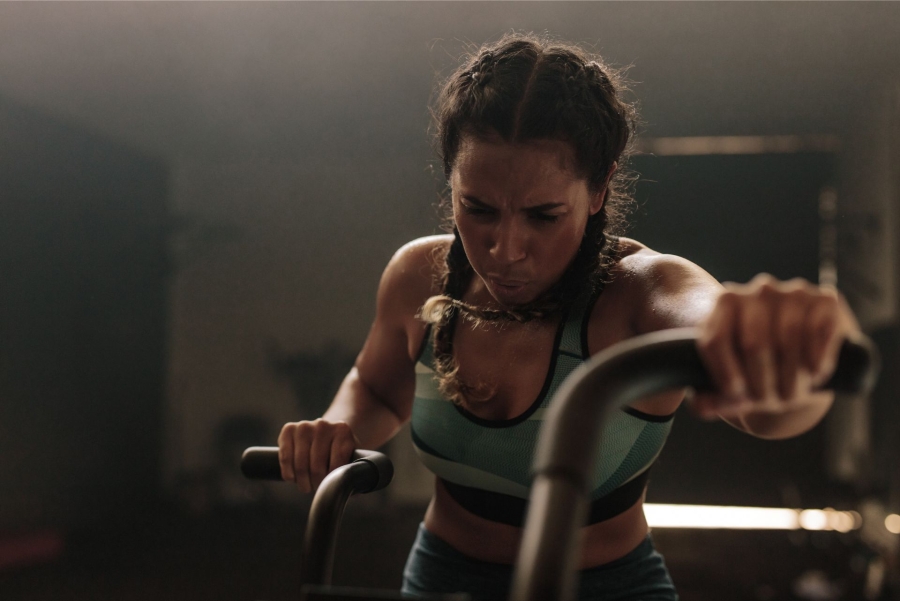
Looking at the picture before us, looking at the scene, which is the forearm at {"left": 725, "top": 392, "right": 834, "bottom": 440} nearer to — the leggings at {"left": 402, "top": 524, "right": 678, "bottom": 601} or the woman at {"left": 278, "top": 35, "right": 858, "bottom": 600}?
the woman at {"left": 278, "top": 35, "right": 858, "bottom": 600}

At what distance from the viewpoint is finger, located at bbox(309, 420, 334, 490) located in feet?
2.91

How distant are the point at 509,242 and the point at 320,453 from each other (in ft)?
1.13

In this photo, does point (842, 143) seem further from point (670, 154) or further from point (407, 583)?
point (407, 583)

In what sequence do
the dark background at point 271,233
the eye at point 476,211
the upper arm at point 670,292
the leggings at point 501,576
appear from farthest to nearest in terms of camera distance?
the dark background at point 271,233
the leggings at point 501,576
the eye at point 476,211
the upper arm at point 670,292

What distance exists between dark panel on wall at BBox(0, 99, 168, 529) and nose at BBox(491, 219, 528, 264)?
3.89m

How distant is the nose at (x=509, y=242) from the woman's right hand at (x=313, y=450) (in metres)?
0.29

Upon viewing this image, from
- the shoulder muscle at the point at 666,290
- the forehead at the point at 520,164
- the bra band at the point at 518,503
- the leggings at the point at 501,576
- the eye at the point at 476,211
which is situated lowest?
the leggings at the point at 501,576

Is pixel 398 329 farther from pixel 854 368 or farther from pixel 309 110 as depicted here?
pixel 309 110

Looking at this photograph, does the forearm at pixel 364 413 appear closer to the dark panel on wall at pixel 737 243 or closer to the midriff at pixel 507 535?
the midriff at pixel 507 535

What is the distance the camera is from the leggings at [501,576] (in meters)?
1.08

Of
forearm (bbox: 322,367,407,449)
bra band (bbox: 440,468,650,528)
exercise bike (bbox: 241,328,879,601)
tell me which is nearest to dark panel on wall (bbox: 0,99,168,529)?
forearm (bbox: 322,367,407,449)

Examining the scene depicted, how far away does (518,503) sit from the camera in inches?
Answer: 43.9

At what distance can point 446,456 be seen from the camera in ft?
3.78

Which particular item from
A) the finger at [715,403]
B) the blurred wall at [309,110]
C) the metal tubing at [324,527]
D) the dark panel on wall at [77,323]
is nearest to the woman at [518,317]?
the metal tubing at [324,527]
